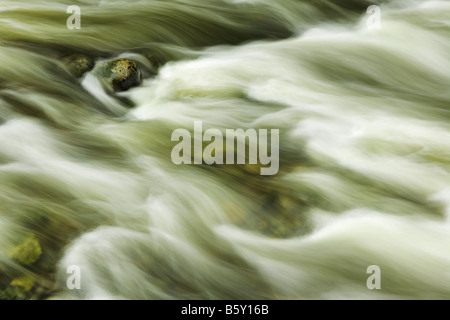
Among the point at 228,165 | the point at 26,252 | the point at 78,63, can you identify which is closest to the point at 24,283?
the point at 26,252

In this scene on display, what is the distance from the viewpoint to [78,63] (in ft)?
20.3

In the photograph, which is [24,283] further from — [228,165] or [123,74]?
[123,74]

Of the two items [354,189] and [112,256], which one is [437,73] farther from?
[112,256]

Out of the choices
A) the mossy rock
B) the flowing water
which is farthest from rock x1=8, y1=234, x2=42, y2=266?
the mossy rock

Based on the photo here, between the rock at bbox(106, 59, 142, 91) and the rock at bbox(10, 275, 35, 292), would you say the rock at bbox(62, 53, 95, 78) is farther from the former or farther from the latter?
the rock at bbox(10, 275, 35, 292)

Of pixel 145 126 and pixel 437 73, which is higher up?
pixel 437 73

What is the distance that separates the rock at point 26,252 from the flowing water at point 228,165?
0.03 feet

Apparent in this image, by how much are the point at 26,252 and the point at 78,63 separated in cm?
267

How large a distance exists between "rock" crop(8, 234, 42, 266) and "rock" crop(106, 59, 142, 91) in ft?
7.48

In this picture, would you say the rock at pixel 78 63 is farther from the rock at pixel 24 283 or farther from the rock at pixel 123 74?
the rock at pixel 24 283

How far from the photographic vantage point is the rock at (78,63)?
6133 mm
